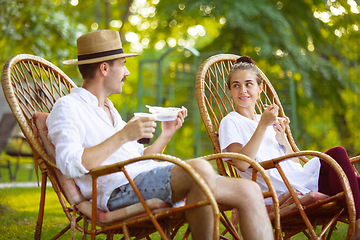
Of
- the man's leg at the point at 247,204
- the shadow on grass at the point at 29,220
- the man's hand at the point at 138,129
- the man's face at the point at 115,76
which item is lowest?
the shadow on grass at the point at 29,220

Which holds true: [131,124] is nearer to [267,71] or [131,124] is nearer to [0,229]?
[0,229]

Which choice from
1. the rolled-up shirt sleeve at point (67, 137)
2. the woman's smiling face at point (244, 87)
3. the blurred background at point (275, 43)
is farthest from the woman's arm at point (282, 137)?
the blurred background at point (275, 43)

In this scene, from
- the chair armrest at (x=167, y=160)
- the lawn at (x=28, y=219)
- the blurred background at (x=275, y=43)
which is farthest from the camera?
the blurred background at (x=275, y=43)

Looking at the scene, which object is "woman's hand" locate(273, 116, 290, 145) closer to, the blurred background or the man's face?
the man's face

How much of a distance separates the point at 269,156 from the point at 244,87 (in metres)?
0.47

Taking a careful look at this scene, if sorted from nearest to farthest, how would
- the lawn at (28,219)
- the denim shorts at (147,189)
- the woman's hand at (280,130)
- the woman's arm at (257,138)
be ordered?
the denim shorts at (147,189) < the woman's arm at (257,138) < the woman's hand at (280,130) < the lawn at (28,219)

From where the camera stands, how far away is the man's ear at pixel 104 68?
6.60 ft

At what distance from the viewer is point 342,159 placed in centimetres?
201

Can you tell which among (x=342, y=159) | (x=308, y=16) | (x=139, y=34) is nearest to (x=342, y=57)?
(x=308, y=16)

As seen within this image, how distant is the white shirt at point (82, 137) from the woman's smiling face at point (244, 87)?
832mm

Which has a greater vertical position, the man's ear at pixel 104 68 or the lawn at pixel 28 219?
the man's ear at pixel 104 68

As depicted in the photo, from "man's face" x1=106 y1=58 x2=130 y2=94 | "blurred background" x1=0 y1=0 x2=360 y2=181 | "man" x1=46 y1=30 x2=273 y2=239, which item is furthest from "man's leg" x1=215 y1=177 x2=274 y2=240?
"blurred background" x1=0 y1=0 x2=360 y2=181

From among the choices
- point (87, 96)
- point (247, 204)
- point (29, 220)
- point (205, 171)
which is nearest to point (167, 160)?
point (205, 171)

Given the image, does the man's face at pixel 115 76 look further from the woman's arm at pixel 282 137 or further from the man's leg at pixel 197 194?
the woman's arm at pixel 282 137
